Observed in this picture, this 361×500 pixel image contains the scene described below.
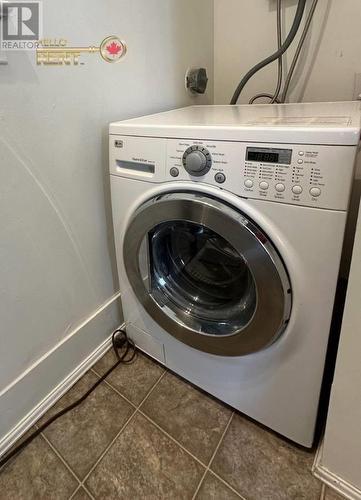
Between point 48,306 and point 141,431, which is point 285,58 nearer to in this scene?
point 48,306

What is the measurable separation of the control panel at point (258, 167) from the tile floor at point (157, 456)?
29.3 inches

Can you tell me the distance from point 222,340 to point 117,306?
562 millimetres

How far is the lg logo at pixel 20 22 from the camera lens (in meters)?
0.66

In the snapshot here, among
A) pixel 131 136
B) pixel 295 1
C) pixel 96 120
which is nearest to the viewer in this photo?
pixel 131 136

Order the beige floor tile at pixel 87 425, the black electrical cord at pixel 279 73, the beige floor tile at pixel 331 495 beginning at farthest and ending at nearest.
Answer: the black electrical cord at pixel 279 73 < the beige floor tile at pixel 87 425 < the beige floor tile at pixel 331 495

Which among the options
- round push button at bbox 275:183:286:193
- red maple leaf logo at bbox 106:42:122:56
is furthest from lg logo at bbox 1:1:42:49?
round push button at bbox 275:183:286:193

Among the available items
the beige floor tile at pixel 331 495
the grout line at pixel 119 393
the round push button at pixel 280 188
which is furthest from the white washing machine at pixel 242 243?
the grout line at pixel 119 393

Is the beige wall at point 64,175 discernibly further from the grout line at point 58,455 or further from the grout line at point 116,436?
the grout line at point 116,436

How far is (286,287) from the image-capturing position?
0.63 meters

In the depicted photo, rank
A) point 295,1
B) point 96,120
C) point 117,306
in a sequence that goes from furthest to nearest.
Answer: point 117,306 → point 295,1 → point 96,120

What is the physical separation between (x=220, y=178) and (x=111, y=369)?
86cm

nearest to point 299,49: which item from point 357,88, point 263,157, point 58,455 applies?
point 357,88

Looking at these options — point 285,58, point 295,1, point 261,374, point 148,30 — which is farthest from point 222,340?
point 295,1

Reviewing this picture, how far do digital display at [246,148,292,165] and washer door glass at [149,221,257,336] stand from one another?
0.22 meters
